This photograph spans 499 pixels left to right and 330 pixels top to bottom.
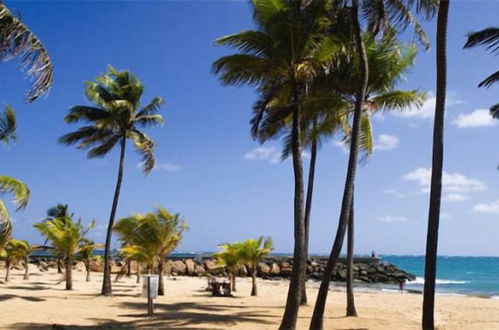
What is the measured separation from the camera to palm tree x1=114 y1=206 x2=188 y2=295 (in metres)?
23.6

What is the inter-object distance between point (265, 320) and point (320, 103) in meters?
6.96

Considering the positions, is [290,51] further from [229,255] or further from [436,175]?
[229,255]

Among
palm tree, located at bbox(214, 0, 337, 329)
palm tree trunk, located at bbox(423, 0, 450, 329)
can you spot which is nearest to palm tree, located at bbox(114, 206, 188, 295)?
palm tree, located at bbox(214, 0, 337, 329)

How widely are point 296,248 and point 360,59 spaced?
5.18 meters

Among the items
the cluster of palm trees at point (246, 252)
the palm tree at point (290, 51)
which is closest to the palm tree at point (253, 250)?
the cluster of palm trees at point (246, 252)

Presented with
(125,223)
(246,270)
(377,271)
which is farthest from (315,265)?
(125,223)

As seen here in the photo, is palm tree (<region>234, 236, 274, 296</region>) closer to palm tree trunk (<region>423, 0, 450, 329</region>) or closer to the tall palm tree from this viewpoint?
the tall palm tree

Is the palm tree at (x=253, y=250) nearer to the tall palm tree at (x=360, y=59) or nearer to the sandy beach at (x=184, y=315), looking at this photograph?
the sandy beach at (x=184, y=315)

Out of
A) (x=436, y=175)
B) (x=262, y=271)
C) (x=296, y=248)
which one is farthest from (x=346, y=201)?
(x=262, y=271)

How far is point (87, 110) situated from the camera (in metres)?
23.0

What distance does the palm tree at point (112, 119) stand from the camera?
75.5 ft

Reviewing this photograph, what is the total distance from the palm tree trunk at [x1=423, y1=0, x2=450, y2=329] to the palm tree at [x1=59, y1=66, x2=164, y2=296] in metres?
15.6

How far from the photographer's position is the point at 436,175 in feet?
32.8

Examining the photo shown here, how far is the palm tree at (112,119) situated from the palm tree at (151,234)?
95 centimetres
